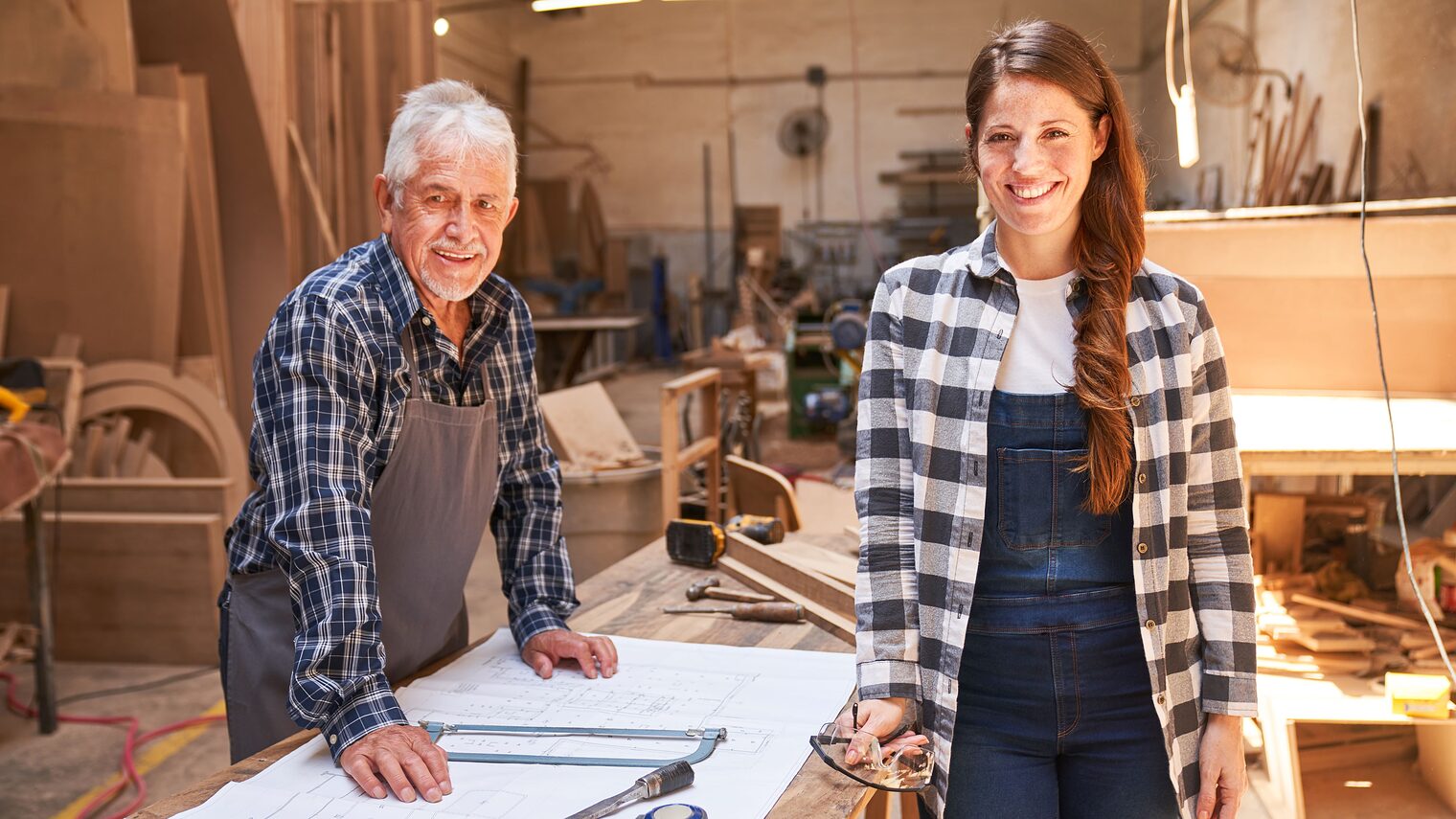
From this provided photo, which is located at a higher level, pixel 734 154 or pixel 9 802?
pixel 734 154

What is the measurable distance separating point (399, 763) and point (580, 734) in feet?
0.81

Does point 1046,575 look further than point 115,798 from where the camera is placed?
No

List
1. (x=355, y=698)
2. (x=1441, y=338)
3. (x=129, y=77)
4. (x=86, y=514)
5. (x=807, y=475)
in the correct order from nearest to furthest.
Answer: (x=355, y=698), (x=1441, y=338), (x=86, y=514), (x=129, y=77), (x=807, y=475)

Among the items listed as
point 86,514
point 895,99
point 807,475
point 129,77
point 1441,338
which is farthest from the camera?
point 895,99

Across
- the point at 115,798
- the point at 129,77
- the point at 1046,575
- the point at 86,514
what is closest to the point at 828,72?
the point at 129,77

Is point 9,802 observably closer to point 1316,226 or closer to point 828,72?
point 1316,226

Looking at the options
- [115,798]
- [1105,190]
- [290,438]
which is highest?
[1105,190]

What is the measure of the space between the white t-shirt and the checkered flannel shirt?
24 millimetres

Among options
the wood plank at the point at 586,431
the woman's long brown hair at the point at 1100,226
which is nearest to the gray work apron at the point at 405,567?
the woman's long brown hair at the point at 1100,226

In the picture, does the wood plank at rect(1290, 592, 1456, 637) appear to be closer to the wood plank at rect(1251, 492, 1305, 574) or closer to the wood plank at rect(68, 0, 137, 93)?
the wood plank at rect(1251, 492, 1305, 574)

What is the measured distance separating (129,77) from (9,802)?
2991 millimetres

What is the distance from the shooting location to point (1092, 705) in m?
1.43

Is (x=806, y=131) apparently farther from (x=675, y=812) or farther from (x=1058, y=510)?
(x=675, y=812)

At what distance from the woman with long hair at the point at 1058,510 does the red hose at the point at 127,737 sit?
256 centimetres
